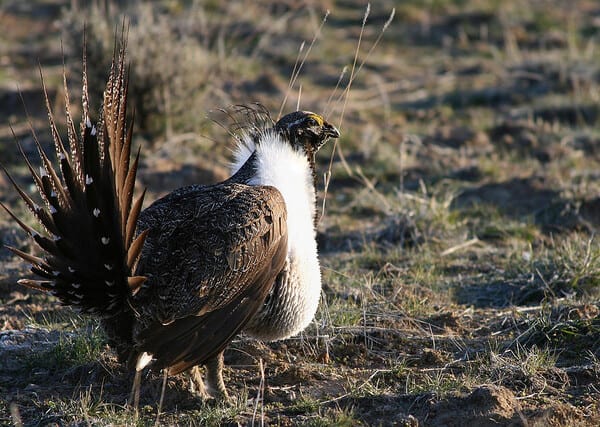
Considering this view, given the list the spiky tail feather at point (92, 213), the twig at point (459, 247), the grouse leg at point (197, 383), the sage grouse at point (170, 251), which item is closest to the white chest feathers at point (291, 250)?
the sage grouse at point (170, 251)

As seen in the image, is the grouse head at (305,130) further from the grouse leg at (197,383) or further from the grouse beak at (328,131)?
the grouse leg at (197,383)

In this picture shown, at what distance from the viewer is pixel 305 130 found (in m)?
4.02

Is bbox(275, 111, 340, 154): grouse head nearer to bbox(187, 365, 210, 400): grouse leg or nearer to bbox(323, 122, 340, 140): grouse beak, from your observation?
bbox(323, 122, 340, 140): grouse beak

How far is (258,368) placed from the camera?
4016mm

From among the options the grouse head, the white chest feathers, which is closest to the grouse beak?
the grouse head

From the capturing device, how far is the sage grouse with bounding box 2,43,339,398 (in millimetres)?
3219

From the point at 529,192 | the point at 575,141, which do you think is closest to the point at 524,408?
the point at 529,192

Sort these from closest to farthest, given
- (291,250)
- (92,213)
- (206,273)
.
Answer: (92,213) < (206,273) < (291,250)

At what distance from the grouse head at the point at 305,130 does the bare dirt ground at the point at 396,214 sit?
32.1 inches

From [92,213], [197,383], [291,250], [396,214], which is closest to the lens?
[92,213]

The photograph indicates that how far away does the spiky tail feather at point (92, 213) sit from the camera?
3.20 meters

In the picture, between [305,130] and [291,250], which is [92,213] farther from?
[305,130]

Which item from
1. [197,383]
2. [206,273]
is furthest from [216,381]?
[206,273]

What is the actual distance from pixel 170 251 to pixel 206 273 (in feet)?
0.58
